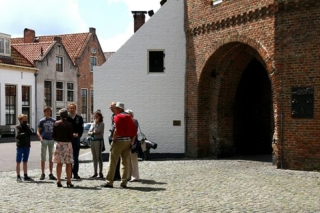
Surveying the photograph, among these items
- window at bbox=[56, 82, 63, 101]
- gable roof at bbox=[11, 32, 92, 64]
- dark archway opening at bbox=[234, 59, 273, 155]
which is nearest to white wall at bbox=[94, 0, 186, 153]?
dark archway opening at bbox=[234, 59, 273, 155]

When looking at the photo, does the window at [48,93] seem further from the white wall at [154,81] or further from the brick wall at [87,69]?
the white wall at [154,81]

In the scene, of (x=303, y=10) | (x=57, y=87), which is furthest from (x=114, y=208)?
(x=57, y=87)

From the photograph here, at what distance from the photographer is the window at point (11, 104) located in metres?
36.7

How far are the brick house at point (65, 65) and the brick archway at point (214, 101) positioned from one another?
2546cm

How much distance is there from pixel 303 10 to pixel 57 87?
32.7m

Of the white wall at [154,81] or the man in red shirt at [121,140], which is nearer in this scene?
the man in red shirt at [121,140]

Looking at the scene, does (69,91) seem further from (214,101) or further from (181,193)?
(181,193)

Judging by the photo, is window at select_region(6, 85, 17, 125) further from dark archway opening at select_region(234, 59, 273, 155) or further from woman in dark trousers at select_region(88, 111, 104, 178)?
woman in dark trousers at select_region(88, 111, 104, 178)

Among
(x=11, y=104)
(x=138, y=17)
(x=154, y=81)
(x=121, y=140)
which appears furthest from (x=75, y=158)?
(x=11, y=104)

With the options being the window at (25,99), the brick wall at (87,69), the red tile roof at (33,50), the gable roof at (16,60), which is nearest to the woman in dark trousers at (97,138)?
the gable roof at (16,60)

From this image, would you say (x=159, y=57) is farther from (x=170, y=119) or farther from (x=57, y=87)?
(x=57, y=87)

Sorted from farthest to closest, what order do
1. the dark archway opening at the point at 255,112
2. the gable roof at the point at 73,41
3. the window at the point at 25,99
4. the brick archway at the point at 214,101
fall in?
the gable roof at the point at 73,41 < the window at the point at 25,99 < the dark archway opening at the point at 255,112 < the brick archway at the point at 214,101

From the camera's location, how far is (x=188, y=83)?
17391 mm

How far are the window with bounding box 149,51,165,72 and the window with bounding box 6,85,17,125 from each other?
2174 cm
